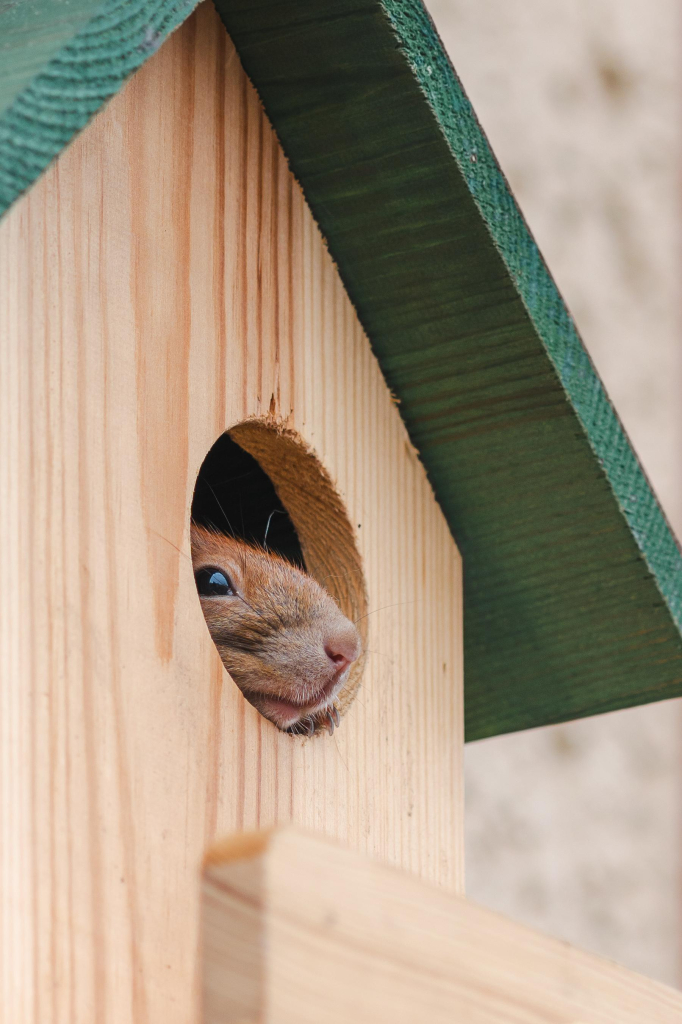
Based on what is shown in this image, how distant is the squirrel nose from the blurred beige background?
5.12ft

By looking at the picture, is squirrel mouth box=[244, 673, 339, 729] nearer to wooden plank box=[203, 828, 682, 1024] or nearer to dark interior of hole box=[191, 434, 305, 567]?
dark interior of hole box=[191, 434, 305, 567]

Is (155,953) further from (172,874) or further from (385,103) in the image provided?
(385,103)

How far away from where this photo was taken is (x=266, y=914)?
66cm

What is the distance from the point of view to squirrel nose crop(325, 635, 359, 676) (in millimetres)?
1354

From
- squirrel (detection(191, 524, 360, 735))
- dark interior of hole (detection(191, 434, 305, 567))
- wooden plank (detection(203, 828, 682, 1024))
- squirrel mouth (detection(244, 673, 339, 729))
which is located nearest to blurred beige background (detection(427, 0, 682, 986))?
dark interior of hole (detection(191, 434, 305, 567))

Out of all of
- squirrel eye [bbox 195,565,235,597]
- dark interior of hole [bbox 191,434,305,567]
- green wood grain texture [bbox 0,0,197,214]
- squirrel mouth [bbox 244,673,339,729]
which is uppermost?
green wood grain texture [bbox 0,0,197,214]

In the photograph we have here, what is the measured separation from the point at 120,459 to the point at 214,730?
24 centimetres

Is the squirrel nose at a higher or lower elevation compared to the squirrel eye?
lower

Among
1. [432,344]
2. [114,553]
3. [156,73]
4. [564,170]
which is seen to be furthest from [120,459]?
[564,170]

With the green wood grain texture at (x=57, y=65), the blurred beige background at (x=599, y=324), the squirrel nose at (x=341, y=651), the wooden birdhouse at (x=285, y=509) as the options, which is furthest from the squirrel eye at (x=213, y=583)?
the blurred beige background at (x=599, y=324)

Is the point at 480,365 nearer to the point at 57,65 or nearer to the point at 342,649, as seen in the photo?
the point at 342,649

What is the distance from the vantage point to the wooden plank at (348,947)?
67cm

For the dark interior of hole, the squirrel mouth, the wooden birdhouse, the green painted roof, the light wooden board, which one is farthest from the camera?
the dark interior of hole

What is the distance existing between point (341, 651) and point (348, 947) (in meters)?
0.65
